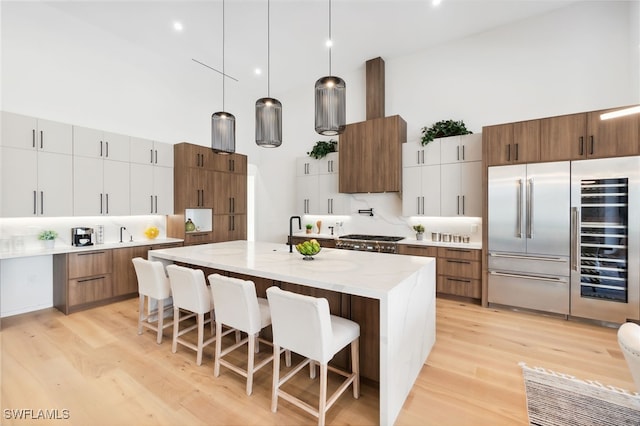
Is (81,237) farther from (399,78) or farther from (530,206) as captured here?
(530,206)

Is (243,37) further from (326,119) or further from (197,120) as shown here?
(326,119)

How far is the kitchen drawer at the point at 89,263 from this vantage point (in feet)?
12.3

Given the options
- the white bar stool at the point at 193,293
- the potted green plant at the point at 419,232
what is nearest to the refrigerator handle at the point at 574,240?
the potted green plant at the point at 419,232

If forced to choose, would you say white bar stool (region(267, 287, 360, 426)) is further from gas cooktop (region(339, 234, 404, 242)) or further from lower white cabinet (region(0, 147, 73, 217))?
lower white cabinet (region(0, 147, 73, 217))

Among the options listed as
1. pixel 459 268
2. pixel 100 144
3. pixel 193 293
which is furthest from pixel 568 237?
pixel 100 144

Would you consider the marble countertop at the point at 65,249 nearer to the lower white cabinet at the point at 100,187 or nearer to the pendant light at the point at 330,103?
the lower white cabinet at the point at 100,187

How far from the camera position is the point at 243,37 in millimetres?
4445

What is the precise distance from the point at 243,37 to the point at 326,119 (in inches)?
116

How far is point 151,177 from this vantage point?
4.71 m

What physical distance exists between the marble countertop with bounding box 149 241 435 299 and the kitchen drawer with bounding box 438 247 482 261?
173cm

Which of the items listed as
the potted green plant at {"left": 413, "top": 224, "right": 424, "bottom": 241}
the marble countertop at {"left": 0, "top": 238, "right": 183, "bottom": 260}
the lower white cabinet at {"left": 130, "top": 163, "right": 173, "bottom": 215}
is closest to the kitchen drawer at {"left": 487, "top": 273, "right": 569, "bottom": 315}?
the potted green plant at {"left": 413, "top": 224, "right": 424, "bottom": 241}

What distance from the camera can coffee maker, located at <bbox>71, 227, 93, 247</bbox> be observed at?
4004mm

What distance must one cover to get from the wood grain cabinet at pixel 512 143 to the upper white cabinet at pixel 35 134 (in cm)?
561

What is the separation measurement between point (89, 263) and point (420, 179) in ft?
16.4
